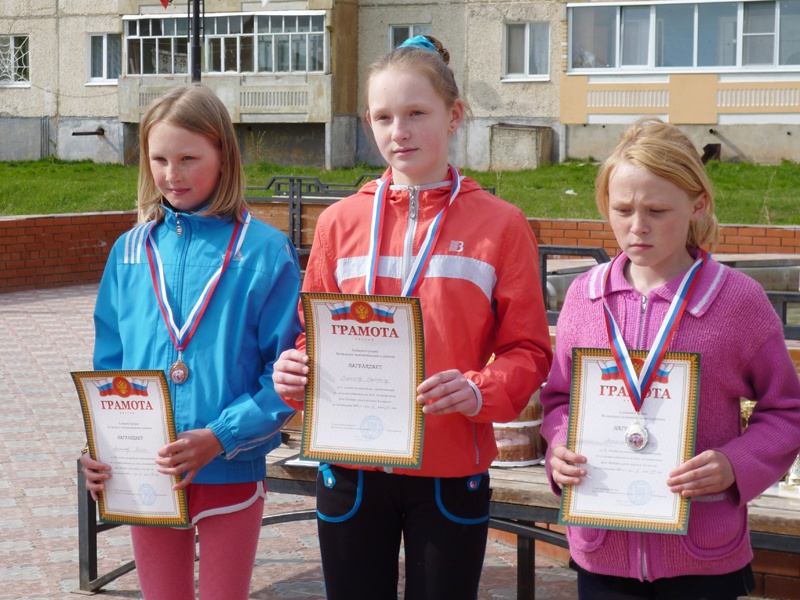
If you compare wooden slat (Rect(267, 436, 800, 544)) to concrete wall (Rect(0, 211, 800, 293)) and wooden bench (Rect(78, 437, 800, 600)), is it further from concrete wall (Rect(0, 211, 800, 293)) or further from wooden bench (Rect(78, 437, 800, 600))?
concrete wall (Rect(0, 211, 800, 293))

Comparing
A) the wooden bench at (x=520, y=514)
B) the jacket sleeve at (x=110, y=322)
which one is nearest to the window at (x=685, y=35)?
the wooden bench at (x=520, y=514)

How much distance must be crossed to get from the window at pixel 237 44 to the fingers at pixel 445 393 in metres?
33.3

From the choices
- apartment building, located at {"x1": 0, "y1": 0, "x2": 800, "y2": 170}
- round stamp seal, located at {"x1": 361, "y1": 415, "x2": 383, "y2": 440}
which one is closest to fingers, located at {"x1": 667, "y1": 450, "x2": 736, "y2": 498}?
round stamp seal, located at {"x1": 361, "y1": 415, "x2": 383, "y2": 440}

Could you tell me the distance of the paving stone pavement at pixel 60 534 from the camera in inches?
195

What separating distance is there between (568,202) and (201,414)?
19675 mm

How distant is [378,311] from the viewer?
2.59 meters

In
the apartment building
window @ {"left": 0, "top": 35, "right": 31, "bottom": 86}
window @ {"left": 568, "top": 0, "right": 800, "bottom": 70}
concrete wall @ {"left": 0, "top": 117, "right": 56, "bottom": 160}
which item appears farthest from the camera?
window @ {"left": 0, "top": 35, "right": 31, "bottom": 86}

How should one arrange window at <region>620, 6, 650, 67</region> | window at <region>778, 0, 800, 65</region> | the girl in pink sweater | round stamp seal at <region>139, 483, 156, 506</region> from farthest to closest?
window at <region>620, 6, 650, 67</region>
window at <region>778, 0, 800, 65</region>
round stamp seal at <region>139, 483, 156, 506</region>
the girl in pink sweater

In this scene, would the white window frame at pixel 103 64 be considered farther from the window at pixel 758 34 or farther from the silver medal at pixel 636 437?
the silver medal at pixel 636 437

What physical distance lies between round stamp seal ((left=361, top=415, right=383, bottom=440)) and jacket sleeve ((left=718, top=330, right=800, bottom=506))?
0.76 metres

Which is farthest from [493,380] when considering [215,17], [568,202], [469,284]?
[215,17]

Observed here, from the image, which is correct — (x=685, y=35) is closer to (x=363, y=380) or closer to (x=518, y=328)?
(x=518, y=328)

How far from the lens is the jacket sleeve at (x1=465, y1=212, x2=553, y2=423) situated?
105 inches

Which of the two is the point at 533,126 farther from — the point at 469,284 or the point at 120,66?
the point at 469,284
